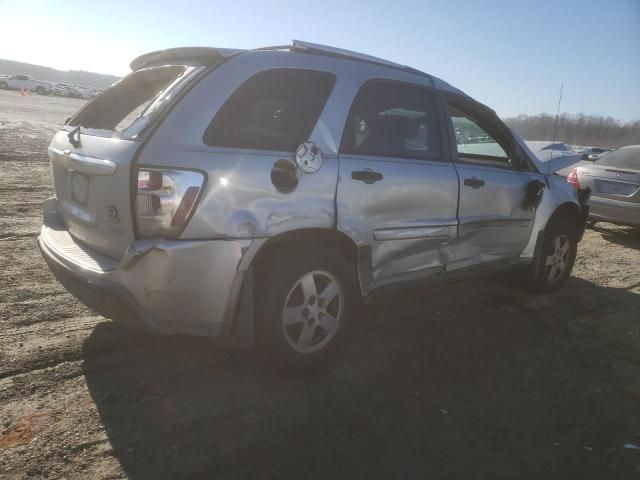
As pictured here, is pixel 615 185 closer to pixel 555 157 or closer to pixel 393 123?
pixel 555 157

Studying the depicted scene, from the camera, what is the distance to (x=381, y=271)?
318 centimetres

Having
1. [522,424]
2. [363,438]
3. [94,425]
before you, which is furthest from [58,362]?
[522,424]

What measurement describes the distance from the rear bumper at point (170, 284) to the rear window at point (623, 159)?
7.43 meters

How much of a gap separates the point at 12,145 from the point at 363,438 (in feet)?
42.0

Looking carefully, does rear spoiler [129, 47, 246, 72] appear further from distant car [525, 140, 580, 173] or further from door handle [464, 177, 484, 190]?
distant car [525, 140, 580, 173]

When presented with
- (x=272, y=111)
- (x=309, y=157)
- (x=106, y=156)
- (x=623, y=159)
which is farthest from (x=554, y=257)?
(x=623, y=159)

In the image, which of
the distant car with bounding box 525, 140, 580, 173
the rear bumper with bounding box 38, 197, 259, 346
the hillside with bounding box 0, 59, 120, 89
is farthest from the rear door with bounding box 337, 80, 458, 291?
the hillside with bounding box 0, 59, 120, 89

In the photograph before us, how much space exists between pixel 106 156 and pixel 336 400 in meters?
1.80

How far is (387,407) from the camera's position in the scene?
8.98ft

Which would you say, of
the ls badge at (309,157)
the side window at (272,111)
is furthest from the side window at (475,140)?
the ls badge at (309,157)

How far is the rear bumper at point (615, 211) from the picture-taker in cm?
705

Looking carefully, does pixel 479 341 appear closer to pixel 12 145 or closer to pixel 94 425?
pixel 94 425

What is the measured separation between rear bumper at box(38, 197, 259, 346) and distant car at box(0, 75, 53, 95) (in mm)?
64650

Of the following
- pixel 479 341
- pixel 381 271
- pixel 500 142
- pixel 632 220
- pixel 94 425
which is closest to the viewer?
pixel 94 425
